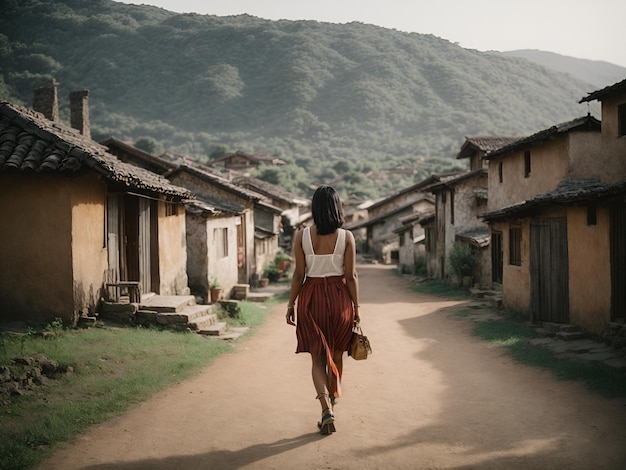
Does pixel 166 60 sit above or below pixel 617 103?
above

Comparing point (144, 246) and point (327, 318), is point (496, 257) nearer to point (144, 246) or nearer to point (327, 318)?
point (144, 246)

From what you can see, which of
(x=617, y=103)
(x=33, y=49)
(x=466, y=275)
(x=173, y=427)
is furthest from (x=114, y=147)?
(x=33, y=49)

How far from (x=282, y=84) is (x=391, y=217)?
328 ft

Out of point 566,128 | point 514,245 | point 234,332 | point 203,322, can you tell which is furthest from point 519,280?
point 203,322

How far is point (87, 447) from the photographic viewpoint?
6082mm

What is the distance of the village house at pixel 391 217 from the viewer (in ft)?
152

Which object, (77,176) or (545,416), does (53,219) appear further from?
(545,416)

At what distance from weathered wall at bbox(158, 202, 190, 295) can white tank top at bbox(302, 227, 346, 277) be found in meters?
9.71

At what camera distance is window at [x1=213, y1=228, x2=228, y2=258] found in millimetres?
20594

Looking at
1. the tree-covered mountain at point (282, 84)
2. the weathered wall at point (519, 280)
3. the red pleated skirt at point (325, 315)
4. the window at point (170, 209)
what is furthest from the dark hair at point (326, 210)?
the tree-covered mountain at point (282, 84)

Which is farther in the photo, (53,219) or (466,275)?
(466,275)

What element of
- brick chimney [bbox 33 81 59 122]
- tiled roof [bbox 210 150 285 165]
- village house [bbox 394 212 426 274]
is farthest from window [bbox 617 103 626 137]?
tiled roof [bbox 210 150 285 165]

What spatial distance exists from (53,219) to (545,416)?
9.07 m

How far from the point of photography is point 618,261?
11.1 m
